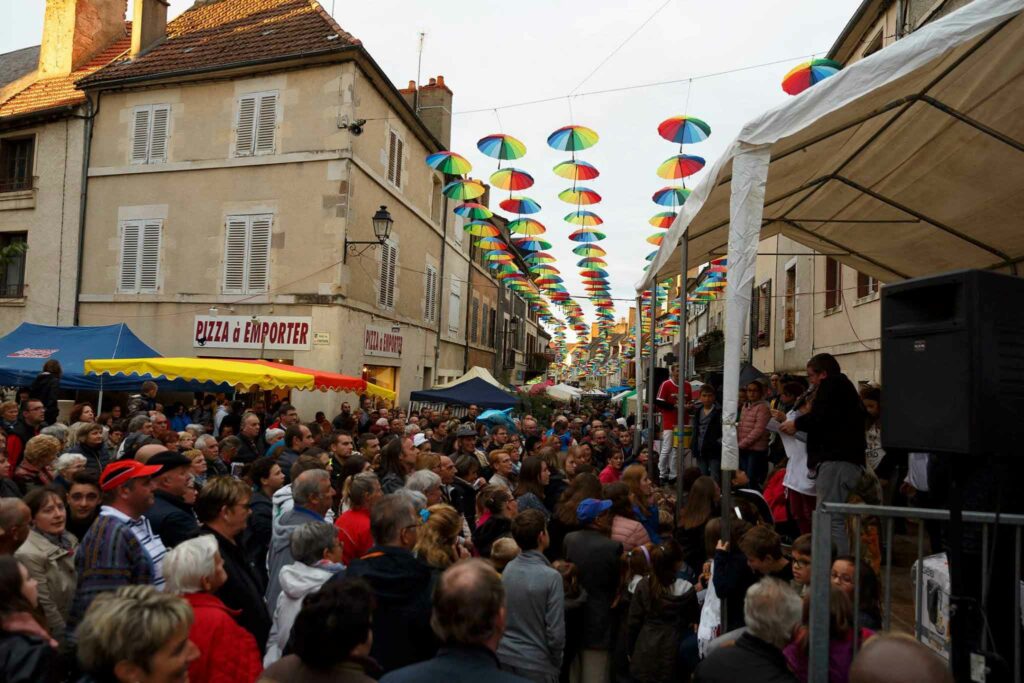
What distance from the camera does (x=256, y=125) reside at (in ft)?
54.1

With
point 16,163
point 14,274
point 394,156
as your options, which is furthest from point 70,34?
point 394,156

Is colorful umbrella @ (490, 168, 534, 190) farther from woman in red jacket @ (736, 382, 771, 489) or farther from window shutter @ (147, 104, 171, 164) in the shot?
window shutter @ (147, 104, 171, 164)

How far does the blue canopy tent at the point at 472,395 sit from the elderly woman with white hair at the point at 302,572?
1224 centimetres

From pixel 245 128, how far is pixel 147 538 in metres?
14.8

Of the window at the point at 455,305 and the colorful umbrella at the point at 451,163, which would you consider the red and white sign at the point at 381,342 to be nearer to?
the colorful umbrella at the point at 451,163

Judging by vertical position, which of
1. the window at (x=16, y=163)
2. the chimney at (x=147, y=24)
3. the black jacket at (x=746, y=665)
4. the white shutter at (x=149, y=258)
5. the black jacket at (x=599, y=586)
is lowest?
the black jacket at (x=599, y=586)

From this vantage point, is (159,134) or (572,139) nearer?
(572,139)

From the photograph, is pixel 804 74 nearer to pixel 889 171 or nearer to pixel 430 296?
pixel 889 171

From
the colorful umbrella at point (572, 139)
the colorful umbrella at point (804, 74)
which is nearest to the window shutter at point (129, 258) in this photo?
the colorful umbrella at point (572, 139)

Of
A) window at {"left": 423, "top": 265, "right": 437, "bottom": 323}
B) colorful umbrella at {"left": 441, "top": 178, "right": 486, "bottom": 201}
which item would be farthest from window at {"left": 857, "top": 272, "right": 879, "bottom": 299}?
window at {"left": 423, "top": 265, "right": 437, "bottom": 323}

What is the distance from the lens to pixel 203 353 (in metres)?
16.4

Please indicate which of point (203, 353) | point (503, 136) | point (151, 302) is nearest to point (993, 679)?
point (503, 136)

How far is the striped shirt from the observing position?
353 cm

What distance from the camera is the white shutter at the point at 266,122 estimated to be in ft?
53.7
